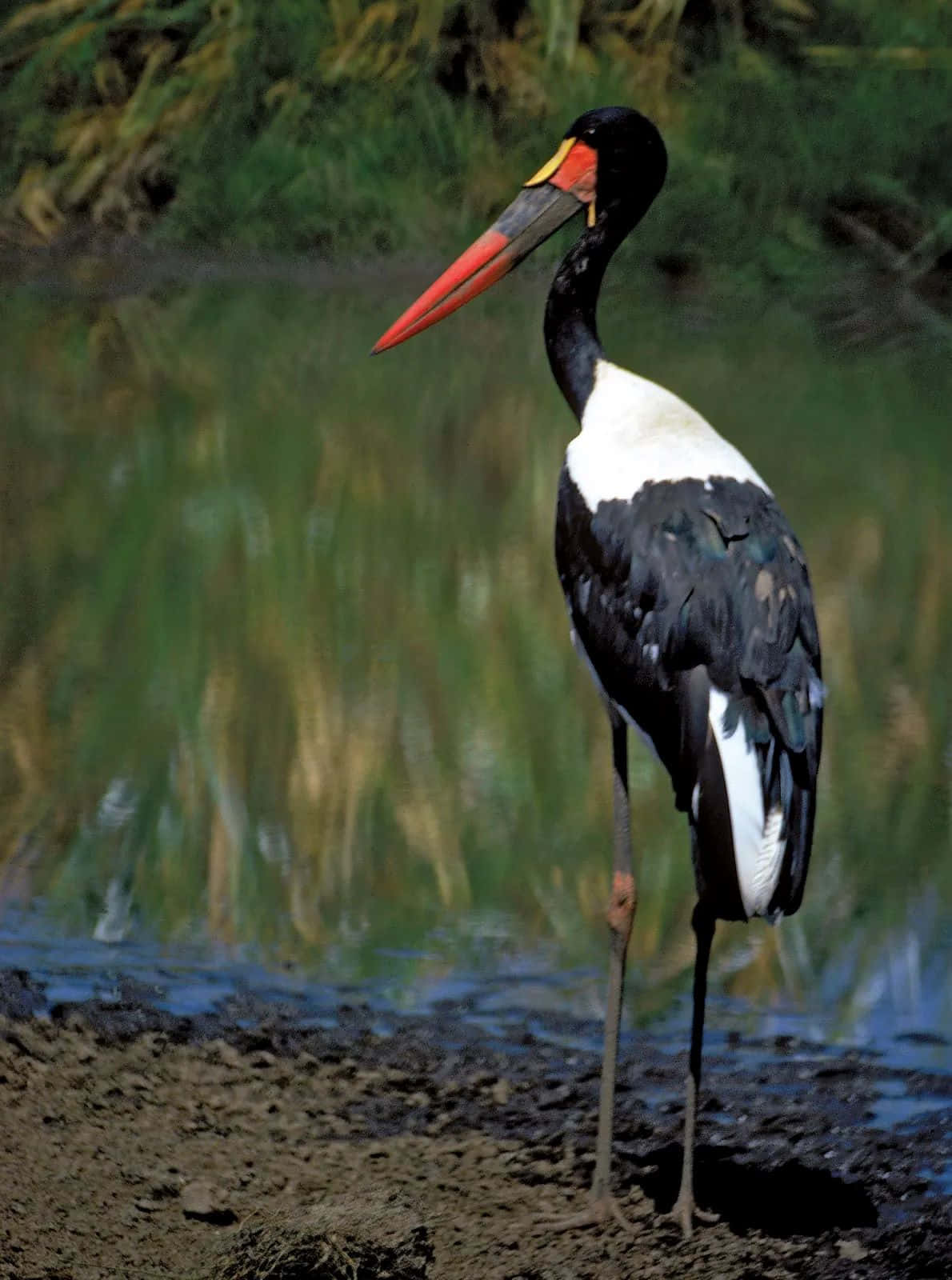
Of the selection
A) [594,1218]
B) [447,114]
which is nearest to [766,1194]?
[594,1218]

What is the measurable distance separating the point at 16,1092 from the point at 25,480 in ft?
20.0

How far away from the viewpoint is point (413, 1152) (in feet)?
11.5

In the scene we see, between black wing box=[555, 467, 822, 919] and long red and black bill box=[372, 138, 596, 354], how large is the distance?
81 centimetres

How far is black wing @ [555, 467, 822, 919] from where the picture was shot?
3133 millimetres

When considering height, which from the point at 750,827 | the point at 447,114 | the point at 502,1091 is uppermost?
the point at 750,827

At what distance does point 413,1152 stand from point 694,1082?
17.1 inches

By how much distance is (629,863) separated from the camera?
11.6ft

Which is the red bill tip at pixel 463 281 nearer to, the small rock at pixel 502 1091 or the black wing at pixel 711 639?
the black wing at pixel 711 639

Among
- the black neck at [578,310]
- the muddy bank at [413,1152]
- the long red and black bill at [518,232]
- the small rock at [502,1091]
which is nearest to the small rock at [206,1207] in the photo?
the muddy bank at [413,1152]

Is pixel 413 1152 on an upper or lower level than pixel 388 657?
upper

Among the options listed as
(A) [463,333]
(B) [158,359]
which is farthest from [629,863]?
(A) [463,333]

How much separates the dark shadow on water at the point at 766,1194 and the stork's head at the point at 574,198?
1432mm

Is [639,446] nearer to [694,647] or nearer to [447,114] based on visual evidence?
[694,647]

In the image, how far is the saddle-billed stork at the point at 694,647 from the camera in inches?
123
